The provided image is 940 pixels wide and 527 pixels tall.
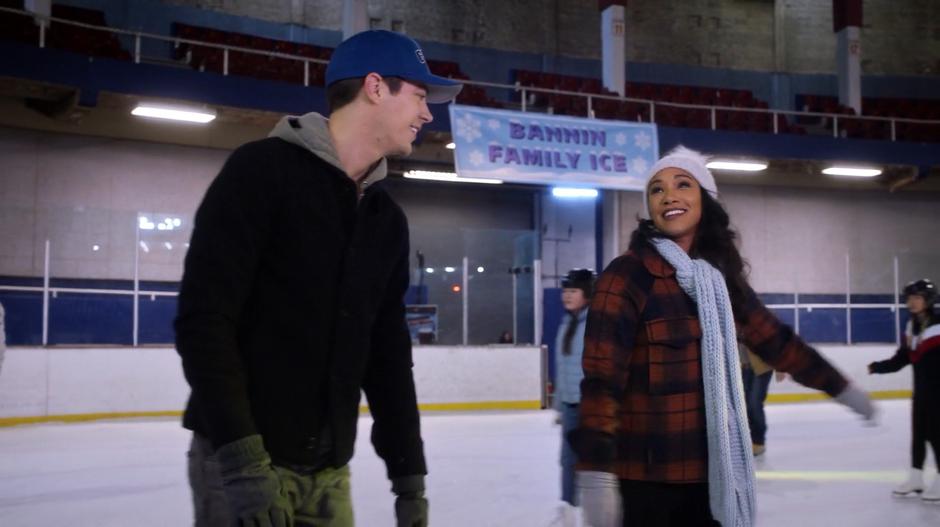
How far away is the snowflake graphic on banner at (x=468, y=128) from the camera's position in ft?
49.4

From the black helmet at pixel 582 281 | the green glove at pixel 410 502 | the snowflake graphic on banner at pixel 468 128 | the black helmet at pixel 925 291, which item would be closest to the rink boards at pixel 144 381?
the snowflake graphic on banner at pixel 468 128

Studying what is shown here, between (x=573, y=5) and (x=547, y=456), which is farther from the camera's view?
(x=573, y=5)

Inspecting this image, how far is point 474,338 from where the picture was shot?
49.4 feet

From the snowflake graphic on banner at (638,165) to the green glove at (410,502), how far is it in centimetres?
1443

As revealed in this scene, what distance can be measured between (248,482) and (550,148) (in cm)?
1439

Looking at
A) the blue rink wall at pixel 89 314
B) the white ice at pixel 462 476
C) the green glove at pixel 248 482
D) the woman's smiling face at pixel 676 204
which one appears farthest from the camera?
the blue rink wall at pixel 89 314

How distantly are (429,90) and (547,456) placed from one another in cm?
708

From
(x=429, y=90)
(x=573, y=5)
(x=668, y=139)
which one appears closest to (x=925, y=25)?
(x=573, y=5)

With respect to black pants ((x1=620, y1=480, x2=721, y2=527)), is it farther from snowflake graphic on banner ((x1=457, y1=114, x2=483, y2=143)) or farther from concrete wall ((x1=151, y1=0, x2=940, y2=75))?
concrete wall ((x1=151, y1=0, x2=940, y2=75))

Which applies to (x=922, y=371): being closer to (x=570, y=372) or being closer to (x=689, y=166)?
(x=570, y=372)

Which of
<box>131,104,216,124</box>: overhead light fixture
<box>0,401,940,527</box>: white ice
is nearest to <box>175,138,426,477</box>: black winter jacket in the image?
<box>0,401,940,527</box>: white ice

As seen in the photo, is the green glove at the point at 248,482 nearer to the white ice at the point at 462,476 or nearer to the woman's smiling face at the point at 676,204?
the woman's smiling face at the point at 676,204

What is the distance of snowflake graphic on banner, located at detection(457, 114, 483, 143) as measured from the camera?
15.1 meters

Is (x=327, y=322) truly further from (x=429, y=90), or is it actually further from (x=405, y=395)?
(x=429, y=90)
